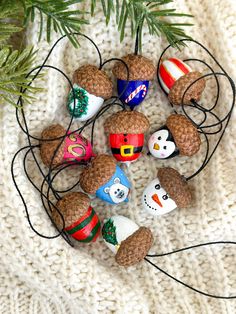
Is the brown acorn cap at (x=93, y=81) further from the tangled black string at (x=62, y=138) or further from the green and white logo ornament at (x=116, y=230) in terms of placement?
the green and white logo ornament at (x=116, y=230)

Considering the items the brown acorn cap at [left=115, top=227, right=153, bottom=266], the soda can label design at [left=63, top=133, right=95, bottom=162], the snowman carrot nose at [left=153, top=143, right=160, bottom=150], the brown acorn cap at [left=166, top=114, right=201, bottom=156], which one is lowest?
the brown acorn cap at [left=115, top=227, right=153, bottom=266]

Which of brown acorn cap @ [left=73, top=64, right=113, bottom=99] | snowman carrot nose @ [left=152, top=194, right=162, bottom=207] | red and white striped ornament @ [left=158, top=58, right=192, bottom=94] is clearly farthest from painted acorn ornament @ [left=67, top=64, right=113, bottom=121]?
snowman carrot nose @ [left=152, top=194, right=162, bottom=207]

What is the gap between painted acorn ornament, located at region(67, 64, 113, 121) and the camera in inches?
35.8

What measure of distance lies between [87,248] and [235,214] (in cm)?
32

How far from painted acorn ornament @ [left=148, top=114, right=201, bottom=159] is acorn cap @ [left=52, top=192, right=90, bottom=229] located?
0.56 feet

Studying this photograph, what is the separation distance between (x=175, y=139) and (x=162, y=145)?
0.09 feet

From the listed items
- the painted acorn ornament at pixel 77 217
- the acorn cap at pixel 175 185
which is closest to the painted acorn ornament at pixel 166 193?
the acorn cap at pixel 175 185

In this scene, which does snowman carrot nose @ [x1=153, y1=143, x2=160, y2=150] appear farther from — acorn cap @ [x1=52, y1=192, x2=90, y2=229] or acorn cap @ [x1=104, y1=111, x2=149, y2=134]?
acorn cap @ [x1=52, y1=192, x2=90, y2=229]

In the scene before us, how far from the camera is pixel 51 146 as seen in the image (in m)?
0.91

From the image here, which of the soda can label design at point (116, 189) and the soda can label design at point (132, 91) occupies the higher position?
the soda can label design at point (132, 91)

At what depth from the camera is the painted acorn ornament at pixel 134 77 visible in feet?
2.99

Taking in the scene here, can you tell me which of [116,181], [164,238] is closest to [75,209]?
[116,181]

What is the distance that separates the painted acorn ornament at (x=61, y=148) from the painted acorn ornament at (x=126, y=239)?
147 mm

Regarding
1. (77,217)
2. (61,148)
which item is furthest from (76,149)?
(77,217)
